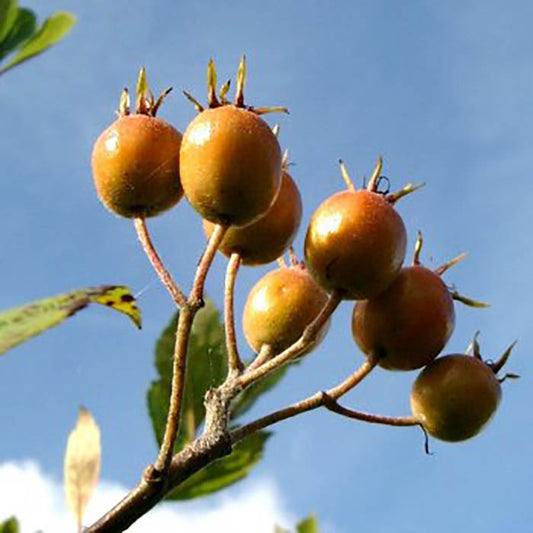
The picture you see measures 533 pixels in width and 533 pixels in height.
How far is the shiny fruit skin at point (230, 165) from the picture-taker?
7.15ft

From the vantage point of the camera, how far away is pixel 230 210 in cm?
223

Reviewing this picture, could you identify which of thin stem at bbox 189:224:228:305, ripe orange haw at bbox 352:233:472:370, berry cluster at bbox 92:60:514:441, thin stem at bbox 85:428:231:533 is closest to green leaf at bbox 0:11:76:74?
berry cluster at bbox 92:60:514:441

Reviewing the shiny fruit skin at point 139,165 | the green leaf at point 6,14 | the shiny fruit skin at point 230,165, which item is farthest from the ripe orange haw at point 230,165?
the green leaf at point 6,14

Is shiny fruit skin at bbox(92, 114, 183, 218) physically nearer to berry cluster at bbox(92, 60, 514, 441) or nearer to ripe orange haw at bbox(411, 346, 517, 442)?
berry cluster at bbox(92, 60, 514, 441)

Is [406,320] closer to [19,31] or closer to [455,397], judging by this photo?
[455,397]

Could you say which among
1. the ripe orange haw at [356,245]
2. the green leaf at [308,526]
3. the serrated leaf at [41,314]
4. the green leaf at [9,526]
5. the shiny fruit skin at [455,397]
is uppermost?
the serrated leaf at [41,314]

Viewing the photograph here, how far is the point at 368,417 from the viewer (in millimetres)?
2459

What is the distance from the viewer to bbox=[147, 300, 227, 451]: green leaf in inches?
89.9

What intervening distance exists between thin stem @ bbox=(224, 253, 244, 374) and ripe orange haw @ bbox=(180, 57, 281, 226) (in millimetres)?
255

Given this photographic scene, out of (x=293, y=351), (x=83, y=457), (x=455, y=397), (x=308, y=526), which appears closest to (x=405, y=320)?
(x=455, y=397)

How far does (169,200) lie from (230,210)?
0.26 meters

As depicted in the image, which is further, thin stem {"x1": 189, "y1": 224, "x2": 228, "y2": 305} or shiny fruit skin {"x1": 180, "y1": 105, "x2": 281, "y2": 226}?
shiny fruit skin {"x1": 180, "y1": 105, "x2": 281, "y2": 226}

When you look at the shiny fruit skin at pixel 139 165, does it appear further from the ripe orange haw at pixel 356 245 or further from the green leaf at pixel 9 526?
the green leaf at pixel 9 526

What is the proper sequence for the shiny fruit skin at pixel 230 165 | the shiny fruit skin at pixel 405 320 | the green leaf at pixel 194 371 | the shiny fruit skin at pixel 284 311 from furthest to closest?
the shiny fruit skin at pixel 284 311 < the shiny fruit skin at pixel 405 320 < the green leaf at pixel 194 371 < the shiny fruit skin at pixel 230 165
